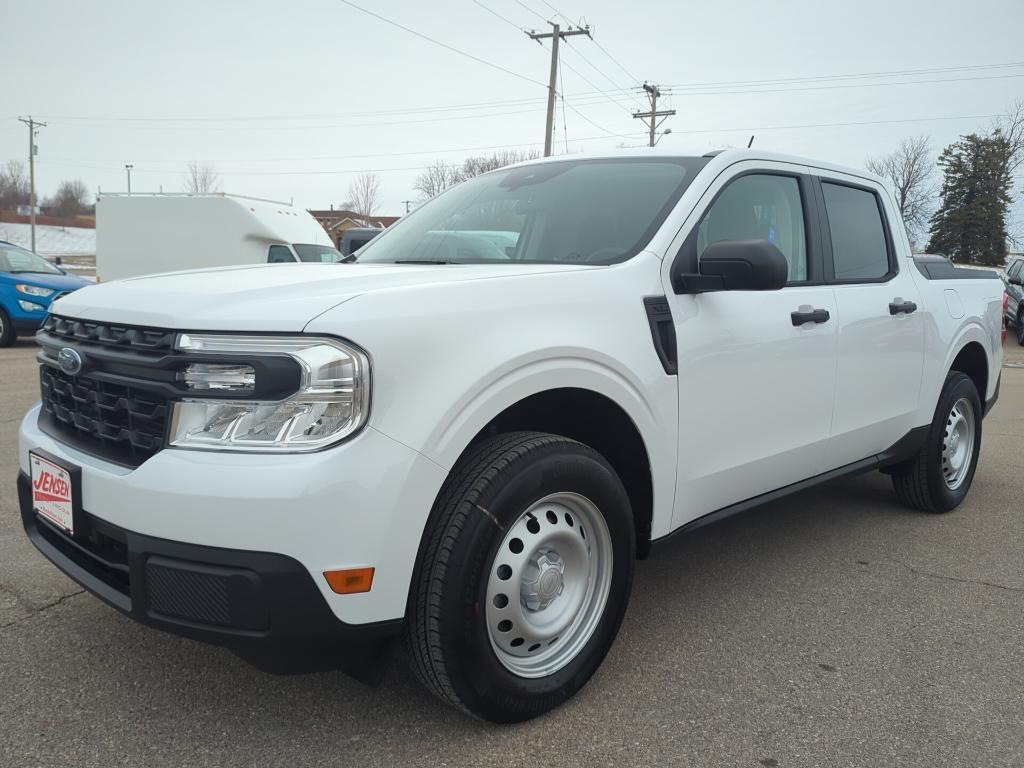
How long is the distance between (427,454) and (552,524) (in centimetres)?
55

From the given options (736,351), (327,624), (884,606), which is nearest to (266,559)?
(327,624)

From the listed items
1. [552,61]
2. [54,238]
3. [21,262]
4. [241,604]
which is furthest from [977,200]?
[54,238]

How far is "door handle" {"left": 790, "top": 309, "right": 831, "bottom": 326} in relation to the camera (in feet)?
10.5

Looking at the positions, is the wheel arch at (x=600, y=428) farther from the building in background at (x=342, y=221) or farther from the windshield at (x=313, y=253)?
the building in background at (x=342, y=221)

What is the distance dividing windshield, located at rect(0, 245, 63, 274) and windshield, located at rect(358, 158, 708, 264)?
1090 centimetres

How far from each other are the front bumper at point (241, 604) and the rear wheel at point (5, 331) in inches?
462

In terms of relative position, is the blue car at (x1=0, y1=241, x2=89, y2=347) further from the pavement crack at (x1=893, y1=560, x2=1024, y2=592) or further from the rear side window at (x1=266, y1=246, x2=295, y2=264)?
the pavement crack at (x1=893, y1=560, x2=1024, y2=592)

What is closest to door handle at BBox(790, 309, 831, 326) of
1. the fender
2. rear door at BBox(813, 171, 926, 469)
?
rear door at BBox(813, 171, 926, 469)

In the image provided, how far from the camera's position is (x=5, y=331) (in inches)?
475

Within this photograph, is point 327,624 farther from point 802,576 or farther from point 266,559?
point 802,576

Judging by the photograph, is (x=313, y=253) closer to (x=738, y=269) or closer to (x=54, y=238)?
(x=738, y=269)

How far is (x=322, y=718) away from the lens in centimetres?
239

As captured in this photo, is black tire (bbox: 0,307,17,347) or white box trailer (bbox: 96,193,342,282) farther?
white box trailer (bbox: 96,193,342,282)

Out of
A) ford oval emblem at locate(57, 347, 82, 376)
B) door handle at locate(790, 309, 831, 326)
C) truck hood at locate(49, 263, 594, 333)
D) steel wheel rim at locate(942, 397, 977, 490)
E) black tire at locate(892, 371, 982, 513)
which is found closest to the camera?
truck hood at locate(49, 263, 594, 333)
